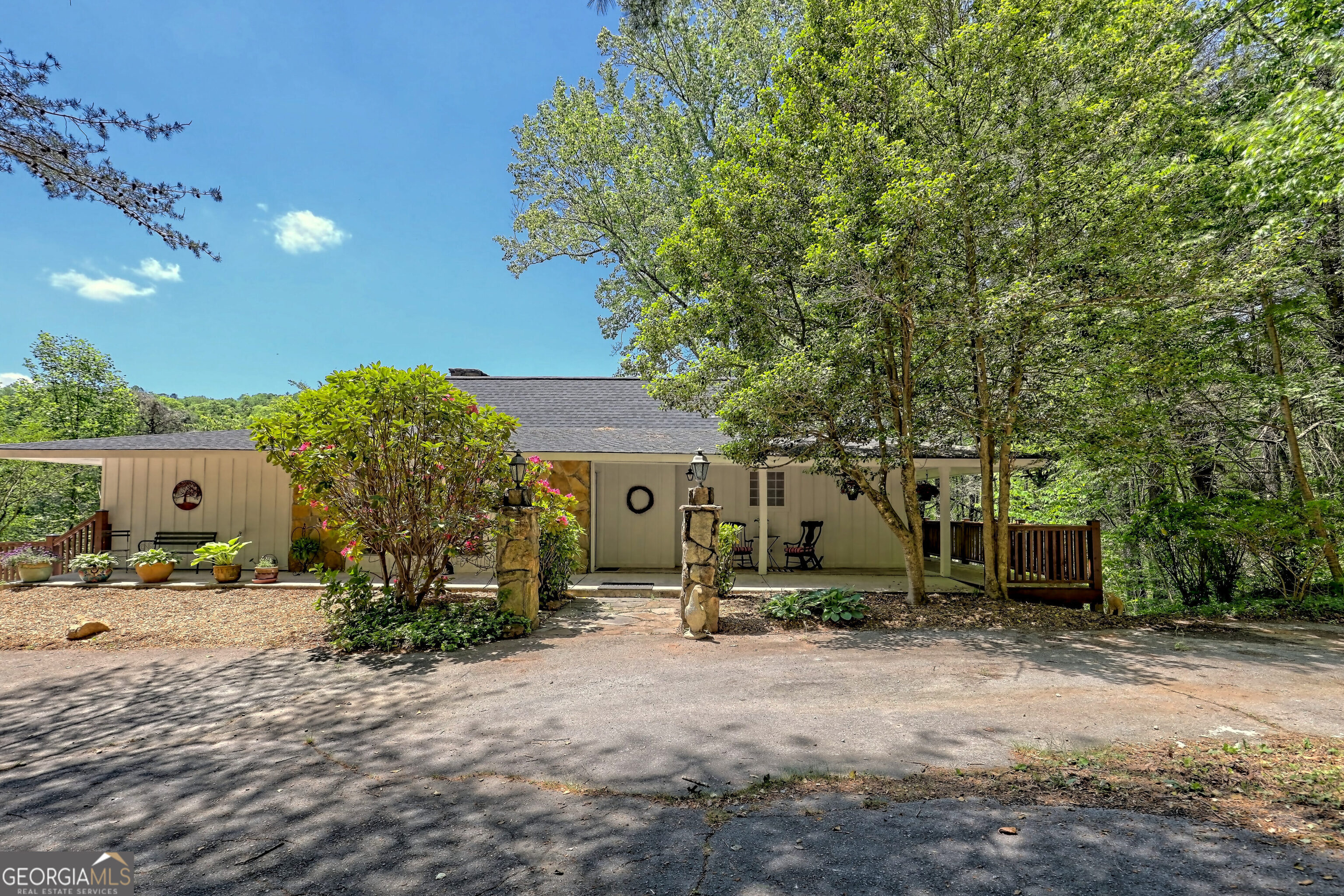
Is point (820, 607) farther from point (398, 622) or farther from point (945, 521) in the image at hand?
point (398, 622)

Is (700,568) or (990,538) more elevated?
(990,538)

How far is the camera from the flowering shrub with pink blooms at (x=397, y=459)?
5.77 meters

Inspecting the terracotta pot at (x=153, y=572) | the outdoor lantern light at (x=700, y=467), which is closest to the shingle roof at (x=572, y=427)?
the outdoor lantern light at (x=700, y=467)

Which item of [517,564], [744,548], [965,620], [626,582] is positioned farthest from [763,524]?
[517,564]

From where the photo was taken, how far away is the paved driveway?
2186mm

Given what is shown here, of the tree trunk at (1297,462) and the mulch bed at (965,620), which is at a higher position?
the tree trunk at (1297,462)

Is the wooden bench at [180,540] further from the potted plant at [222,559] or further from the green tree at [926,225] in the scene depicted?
the green tree at [926,225]

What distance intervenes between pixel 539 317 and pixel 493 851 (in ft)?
71.2

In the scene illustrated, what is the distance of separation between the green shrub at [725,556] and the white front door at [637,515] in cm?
317

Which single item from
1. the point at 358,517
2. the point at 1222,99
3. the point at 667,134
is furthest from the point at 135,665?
the point at 1222,99

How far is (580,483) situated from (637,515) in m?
1.81

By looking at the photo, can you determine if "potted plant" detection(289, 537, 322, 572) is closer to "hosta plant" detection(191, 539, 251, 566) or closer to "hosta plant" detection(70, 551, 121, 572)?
"hosta plant" detection(191, 539, 251, 566)

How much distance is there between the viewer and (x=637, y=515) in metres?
11.4

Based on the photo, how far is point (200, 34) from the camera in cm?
685
